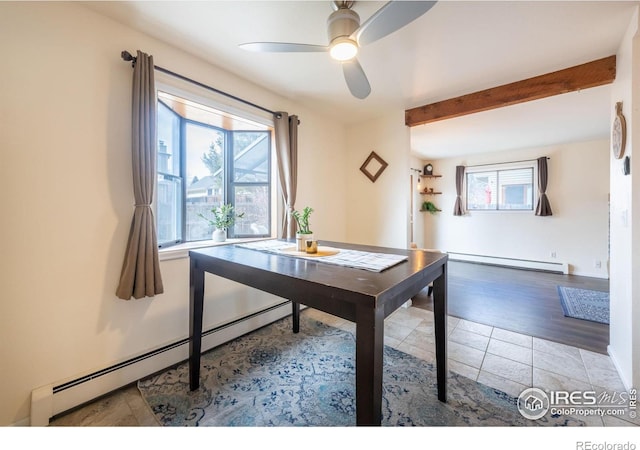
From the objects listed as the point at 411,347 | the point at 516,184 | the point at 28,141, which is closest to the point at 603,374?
the point at 411,347

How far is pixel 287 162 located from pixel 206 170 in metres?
0.82

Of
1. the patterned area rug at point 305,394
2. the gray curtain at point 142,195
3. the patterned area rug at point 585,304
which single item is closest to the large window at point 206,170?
the gray curtain at point 142,195

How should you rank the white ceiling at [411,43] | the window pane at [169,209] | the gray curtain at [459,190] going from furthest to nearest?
the gray curtain at [459,190]
the window pane at [169,209]
the white ceiling at [411,43]

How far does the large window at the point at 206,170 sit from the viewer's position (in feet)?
7.13

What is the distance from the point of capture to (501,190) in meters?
5.27

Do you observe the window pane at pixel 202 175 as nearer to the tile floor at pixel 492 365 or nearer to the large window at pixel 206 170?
the large window at pixel 206 170

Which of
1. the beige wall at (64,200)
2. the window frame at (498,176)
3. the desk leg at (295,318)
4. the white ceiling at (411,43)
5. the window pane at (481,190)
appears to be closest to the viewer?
the beige wall at (64,200)

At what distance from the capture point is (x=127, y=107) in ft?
5.43

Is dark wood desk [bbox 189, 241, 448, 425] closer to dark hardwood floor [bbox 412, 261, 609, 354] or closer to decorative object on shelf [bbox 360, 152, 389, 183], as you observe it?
dark hardwood floor [bbox 412, 261, 609, 354]

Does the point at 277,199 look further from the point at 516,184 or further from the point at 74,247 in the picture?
the point at 516,184

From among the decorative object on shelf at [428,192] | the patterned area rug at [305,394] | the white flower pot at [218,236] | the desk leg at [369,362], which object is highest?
the decorative object on shelf at [428,192]

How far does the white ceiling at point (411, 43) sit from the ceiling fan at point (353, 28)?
19 cm

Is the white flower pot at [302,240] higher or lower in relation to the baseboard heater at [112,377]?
higher

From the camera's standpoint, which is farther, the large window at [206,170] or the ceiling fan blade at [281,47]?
the large window at [206,170]
